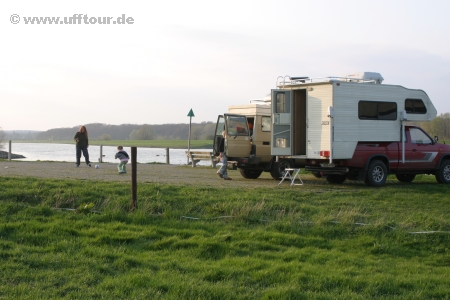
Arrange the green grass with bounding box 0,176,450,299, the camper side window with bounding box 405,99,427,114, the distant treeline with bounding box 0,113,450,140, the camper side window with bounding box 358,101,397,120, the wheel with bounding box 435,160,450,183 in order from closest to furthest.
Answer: the green grass with bounding box 0,176,450,299, the camper side window with bounding box 358,101,397,120, the camper side window with bounding box 405,99,427,114, the wheel with bounding box 435,160,450,183, the distant treeline with bounding box 0,113,450,140

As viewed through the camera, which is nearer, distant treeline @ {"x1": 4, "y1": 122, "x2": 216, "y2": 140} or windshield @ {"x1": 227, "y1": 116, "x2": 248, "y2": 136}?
windshield @ {"x1": 227, "y1": 116, "x2": 248, "y2": 136}

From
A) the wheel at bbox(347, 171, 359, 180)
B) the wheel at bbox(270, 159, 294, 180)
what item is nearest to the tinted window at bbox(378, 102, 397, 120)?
the wheel at bbox(347, 171, 359, 180)

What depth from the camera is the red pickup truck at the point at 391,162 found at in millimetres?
15820

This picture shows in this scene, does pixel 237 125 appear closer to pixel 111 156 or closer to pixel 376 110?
pixel 376 110

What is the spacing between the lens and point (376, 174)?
16.1m

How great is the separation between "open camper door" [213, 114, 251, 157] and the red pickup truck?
268 centimetres

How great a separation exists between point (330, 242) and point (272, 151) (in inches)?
303

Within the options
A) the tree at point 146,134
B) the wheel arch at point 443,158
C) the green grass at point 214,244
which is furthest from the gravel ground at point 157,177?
the tree at point 146,134

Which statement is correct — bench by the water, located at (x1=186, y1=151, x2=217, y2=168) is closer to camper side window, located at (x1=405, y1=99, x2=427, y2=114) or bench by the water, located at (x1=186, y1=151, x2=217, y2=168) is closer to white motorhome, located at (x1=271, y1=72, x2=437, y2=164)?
white motorhome, located at (x1=271, y1=72, x2=437, y2=164)

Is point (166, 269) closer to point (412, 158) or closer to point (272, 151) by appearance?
point (272, 151)

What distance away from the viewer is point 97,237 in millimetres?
8578

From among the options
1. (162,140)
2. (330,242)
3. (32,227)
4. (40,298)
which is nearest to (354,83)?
(330,242)

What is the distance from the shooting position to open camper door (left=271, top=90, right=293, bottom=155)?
16.6 metres

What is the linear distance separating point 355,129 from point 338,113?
0.72 m
